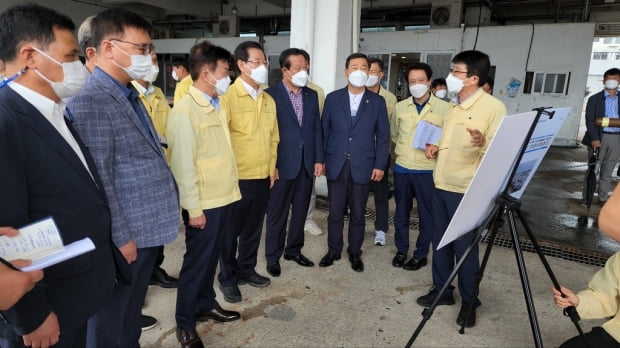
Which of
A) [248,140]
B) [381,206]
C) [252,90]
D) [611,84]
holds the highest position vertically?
[611,84]

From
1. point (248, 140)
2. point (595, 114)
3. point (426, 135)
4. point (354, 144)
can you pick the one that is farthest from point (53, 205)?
point (595, 114)

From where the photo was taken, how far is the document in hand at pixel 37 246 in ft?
2.95

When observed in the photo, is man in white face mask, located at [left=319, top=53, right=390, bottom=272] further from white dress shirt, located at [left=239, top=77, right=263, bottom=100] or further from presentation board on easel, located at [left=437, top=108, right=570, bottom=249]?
presentation board on easel, located at [left=437, top=108, right=570, bottom=249]

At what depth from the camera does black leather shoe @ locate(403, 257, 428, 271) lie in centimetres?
314

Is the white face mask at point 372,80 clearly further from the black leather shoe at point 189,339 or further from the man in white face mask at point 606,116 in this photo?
the man in white face mask at point 606,116

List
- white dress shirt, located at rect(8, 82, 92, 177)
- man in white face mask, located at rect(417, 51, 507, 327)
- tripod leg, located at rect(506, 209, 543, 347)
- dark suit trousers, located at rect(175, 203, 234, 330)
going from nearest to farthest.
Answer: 1. white dress shirt, located at rect(8, 82, 92, 177)
2. tripod leg, located at rect(506, 209, 543, 347)
3. dark suit trousers, located at rect(175, 203, 234, 330)
4. man in white face mask, located at rect(417, 51, 507, 327)

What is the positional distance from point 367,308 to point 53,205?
199 cm

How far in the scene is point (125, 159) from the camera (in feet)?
4.84

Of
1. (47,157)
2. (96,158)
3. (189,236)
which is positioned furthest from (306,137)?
(47,157)

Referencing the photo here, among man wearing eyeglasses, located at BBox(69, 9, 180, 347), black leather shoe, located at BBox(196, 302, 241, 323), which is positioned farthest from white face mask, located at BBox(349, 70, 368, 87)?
black leather shoe, located at BBox(196, 302, 241, 323)

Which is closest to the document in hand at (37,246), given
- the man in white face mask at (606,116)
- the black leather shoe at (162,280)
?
the black leather shoe at (162,280)

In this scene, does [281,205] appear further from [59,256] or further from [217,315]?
[59,256]

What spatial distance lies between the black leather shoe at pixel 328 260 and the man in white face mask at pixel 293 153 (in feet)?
0.40

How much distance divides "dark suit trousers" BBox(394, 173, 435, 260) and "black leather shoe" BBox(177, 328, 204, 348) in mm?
1853
